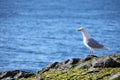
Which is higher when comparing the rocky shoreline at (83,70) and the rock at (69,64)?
the rock at (69,64)

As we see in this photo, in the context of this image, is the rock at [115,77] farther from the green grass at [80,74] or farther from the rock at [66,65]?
the rock at [66,65]

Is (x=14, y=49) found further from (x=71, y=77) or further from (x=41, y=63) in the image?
(x=71, y=77)

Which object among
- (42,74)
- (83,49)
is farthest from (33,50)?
(42,74)

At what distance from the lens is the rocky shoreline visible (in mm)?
15548

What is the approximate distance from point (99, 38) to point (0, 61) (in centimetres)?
2832

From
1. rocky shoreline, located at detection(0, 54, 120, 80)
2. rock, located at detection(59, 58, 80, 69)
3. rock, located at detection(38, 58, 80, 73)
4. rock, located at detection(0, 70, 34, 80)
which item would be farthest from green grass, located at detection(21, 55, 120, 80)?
rock, located at detection(0, 70, 34, 80)

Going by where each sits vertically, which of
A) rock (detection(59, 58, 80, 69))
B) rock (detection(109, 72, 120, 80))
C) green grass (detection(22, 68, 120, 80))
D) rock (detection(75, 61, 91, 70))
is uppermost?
rock (detection(59, 58, 80, 69))

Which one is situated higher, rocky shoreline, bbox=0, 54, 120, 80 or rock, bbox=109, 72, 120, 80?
rocky shoreline, bbox=0, 54, 120, 80

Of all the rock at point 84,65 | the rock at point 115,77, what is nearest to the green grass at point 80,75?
the rock at point 84,65

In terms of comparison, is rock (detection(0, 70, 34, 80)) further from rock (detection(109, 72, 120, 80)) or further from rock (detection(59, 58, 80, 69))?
rock (detection(109, 72, 120, 80))

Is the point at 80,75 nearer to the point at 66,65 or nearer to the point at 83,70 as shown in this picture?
the point at 83,70

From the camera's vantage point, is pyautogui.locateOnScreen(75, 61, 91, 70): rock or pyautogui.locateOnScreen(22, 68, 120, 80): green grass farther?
pyautogui.locateOnScreen(75, 61, 91, 70): rock

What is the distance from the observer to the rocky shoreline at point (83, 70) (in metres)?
15.5

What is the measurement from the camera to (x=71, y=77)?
16109mm
